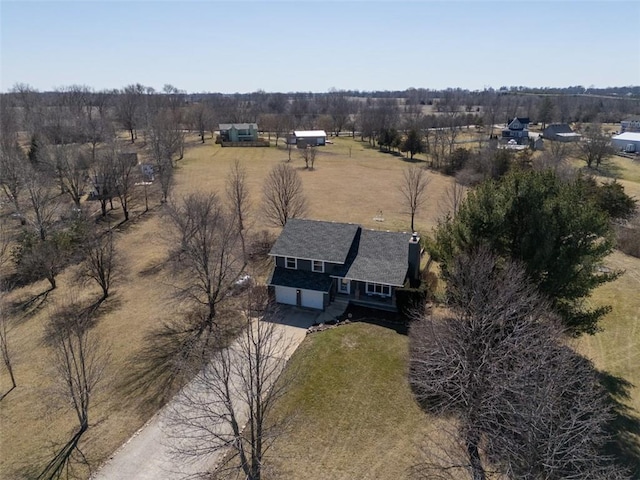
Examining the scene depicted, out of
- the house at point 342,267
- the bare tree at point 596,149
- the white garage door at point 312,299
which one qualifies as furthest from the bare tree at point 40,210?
the bare tree at point 596,149

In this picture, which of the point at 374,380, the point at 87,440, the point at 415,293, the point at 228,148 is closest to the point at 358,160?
the point at 228,148

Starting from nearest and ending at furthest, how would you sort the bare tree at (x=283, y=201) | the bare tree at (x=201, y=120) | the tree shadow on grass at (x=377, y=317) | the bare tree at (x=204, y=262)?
the tree shadow on grass at (x=377, y=317) → the bare tree at (x=204, y=262) → the bare tree at (x=283, y=201) → the bare tree at (x=201, y=120)

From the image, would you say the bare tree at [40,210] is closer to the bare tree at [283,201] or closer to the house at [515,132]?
the bare tree at [283,201]

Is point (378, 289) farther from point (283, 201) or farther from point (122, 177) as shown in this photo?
point (122, 177)

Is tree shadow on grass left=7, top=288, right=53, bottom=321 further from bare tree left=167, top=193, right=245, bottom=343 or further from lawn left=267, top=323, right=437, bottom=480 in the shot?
lawn left=267, top=323, right=437, bottom=480

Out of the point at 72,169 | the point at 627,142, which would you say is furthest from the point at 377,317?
the point at 627,142

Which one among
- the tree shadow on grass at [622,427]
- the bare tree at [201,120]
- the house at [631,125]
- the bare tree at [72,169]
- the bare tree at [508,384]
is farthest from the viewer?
the house at [631,125]

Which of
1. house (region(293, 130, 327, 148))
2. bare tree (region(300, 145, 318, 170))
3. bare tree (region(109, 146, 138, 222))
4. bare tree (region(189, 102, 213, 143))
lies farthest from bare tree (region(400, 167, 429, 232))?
bare tree (region(189, 102, 213, 143))

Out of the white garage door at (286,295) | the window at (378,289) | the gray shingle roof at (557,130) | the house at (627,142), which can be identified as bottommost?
the white garage door at (286,295)
